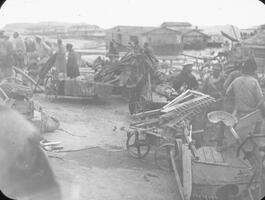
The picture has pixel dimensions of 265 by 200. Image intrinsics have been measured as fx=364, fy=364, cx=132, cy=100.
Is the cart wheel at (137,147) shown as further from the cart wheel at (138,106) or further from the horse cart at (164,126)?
the cart wheel at (138,106)

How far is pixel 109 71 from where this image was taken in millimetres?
12891

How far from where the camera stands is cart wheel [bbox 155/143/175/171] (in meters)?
7.07

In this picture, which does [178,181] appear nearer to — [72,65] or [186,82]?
[186,82]

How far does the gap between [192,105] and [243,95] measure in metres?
1.03

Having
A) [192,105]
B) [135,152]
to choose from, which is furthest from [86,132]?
[192,105]

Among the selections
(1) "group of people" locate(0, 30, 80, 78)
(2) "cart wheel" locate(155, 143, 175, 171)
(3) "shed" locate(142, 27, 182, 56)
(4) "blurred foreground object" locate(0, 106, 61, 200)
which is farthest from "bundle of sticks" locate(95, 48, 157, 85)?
(3) "shed" locate(142, 27, 182, 56)

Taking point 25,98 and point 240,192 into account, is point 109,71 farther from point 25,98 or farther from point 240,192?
point 240,192

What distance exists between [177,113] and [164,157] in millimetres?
966

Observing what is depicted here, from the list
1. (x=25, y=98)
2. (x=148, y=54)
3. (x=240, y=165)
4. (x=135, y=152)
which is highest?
(x=148, y=54)

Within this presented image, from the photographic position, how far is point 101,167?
7.02 m

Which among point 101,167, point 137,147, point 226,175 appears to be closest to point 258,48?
point 137,147

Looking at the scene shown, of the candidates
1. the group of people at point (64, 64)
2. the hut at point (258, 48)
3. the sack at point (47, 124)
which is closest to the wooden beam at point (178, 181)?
the sack at point (47, 124)

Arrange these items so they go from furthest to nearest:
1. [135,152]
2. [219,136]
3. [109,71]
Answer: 1. [109,71]
2. [135,152]
3. [219,136]

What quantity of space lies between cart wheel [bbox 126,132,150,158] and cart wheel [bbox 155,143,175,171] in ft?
0.91
